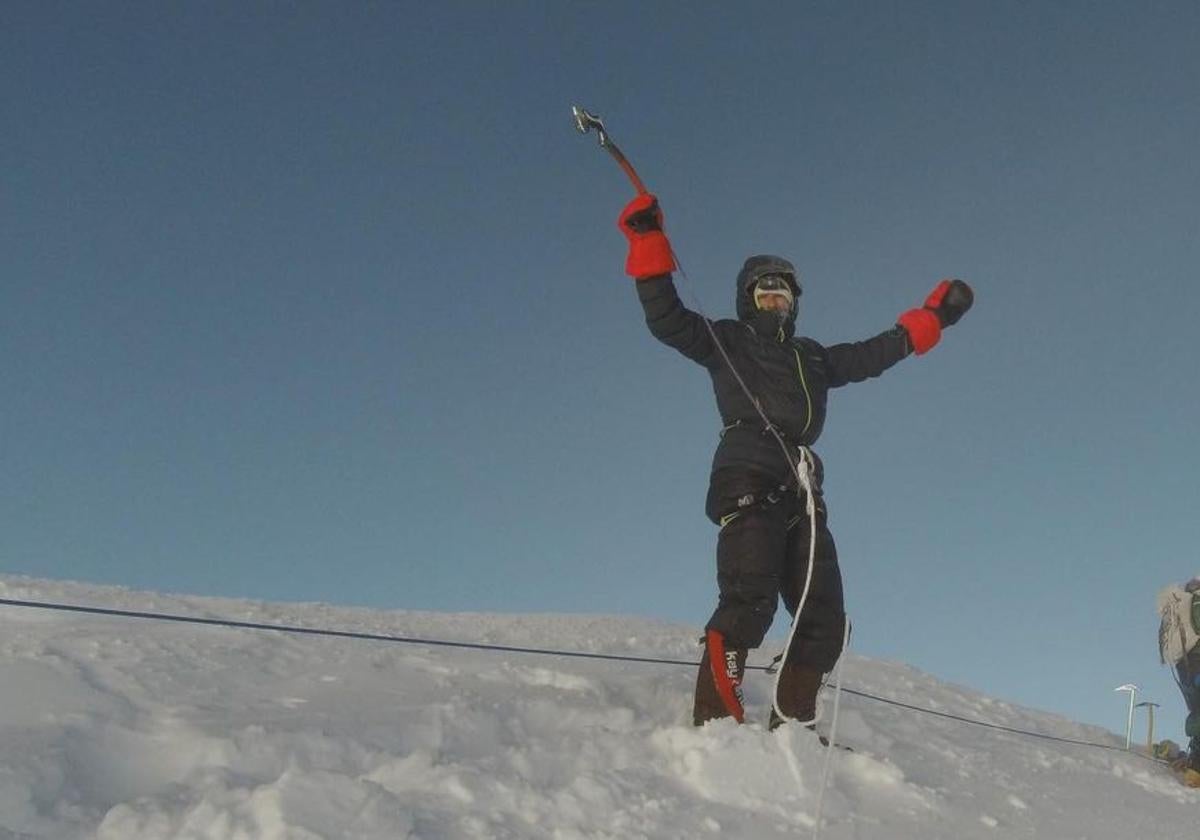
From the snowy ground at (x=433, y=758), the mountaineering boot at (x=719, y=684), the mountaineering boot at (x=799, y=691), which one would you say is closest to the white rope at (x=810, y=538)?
the mountaineering boot at (x=799, y=691)

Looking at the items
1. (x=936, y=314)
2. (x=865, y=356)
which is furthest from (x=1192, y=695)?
(x=865, y=356)

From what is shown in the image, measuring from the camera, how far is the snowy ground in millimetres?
2062

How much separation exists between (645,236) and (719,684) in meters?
1.64

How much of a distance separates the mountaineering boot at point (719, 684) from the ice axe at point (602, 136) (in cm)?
175

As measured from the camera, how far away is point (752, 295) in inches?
164

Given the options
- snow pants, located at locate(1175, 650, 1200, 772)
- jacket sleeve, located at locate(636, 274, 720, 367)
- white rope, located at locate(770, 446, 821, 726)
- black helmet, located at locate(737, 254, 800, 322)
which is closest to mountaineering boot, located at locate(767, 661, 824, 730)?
white rope, located at locate(770, 446, 821, 726)

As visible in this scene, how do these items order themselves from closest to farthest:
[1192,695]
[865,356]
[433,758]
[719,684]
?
[433,758], [719,684], [865,356], [1192,695]

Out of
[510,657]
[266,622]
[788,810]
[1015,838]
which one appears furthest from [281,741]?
[266,622]

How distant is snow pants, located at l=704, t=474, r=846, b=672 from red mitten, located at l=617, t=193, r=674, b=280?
2.89ft

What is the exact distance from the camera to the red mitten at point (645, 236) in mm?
3369

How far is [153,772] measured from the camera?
225 centimetres

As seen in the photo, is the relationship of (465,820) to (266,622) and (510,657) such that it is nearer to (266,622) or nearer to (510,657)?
(510,657)

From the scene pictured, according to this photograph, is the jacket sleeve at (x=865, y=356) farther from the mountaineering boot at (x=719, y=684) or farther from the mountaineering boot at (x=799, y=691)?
the mountaineering boot at (x=719, y=684)

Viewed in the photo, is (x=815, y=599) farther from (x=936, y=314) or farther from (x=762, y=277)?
(x=936, y=314)
